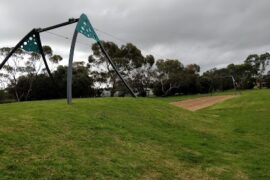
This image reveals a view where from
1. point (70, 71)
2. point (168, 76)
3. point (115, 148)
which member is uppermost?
point (168, 76)

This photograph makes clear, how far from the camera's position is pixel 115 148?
350 inches

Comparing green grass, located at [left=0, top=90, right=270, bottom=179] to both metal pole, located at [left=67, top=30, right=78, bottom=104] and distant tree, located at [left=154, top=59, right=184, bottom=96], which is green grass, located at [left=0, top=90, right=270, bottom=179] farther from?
distant tree, located at [left=154, top=59, right=184, bottom=96]

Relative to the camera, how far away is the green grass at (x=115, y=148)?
6922 mm

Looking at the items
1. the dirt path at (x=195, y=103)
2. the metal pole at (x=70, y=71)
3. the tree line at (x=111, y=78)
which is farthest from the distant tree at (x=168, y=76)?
the metal pole at (x=70, y=71)

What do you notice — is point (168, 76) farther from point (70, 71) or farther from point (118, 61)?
point (70, 71)

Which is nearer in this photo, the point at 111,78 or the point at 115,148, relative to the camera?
the point at 115,148

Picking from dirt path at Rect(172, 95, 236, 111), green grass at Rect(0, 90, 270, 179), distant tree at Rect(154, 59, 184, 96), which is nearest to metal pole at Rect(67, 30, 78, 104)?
green grass at Rect(0, 90, 270, 179)

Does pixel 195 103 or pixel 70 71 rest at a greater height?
pixel 70 71

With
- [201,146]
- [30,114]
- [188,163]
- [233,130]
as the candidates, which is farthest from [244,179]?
[233,130]

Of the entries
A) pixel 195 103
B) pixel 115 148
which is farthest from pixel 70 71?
pixel 195 103

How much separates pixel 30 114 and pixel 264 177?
7442mm

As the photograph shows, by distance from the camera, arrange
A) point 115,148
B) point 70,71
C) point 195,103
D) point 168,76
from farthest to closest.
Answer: point 168,76 → point 195,103 → point 70,71 → point 115,148

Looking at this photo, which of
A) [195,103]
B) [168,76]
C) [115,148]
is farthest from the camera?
[168,76]

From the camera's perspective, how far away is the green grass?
22.7ft
